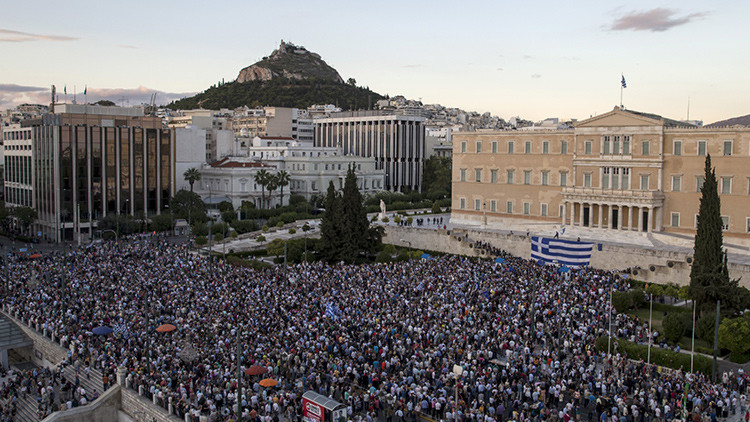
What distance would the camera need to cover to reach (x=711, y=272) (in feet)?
107

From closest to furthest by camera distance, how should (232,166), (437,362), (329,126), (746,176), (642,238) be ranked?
(437,362)
(746,176)
(642,238)
(232,166)
(329,126)

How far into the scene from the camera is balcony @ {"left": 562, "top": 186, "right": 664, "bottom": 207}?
50.8m

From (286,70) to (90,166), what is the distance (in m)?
120

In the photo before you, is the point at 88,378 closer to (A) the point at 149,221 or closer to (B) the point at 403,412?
(B) the point at 403,412

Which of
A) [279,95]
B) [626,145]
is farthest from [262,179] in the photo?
[279,95]

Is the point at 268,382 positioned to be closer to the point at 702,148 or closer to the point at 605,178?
the point at 605,178

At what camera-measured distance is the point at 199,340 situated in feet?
98.6

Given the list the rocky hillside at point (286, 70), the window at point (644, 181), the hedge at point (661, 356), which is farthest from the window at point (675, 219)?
the rocky hillside at point (286, 70)

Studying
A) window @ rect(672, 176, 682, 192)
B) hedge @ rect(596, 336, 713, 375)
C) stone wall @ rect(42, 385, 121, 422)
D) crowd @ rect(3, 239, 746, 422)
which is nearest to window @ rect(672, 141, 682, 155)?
window @ rect(672, 176, 682, 192)

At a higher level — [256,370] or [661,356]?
[256,370]

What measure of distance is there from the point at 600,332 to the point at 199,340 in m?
17.5

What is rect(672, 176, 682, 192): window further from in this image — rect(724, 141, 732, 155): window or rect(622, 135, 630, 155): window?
rect(622, 135, 630, 155): window

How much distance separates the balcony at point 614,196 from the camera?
50825mm

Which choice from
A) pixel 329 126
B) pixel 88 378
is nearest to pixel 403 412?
pixel 88 378
